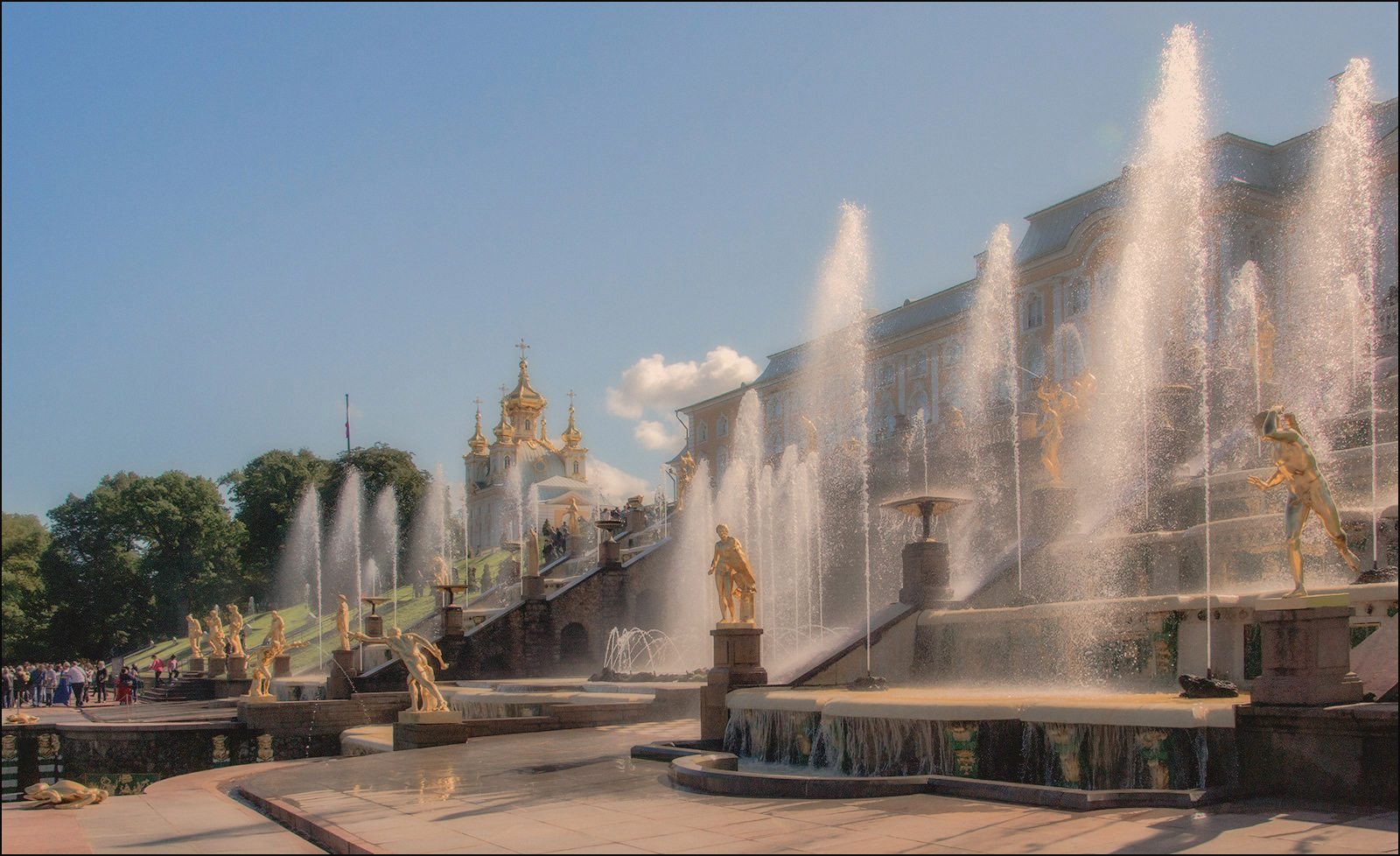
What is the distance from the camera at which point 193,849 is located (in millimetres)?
7523

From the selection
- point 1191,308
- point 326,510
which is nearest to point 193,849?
point 1191,308

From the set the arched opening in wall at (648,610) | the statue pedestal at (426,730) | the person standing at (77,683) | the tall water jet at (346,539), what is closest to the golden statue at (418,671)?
the statue pedestal at (426,730)

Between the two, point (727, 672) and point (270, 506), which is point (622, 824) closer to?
point (727, 672)

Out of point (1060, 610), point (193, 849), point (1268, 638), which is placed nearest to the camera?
point (193, 849)

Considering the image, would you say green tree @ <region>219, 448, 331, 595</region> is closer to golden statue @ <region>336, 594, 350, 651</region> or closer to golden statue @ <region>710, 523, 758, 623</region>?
golden statue @ <region>336, 594, 350, 651</region>

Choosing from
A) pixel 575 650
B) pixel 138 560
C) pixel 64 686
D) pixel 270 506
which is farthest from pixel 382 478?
pixel 575 650

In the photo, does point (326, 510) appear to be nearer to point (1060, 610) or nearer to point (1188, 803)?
point (1060, 610)

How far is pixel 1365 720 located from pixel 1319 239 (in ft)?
130

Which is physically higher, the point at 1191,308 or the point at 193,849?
the point at 1191,308

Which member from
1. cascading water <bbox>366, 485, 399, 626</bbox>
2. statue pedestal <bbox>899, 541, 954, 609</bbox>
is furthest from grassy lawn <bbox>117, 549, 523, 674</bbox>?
statue pedestal <bbox>899, 541, 954, 609</bbox>

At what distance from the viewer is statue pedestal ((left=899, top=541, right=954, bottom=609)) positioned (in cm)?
1664

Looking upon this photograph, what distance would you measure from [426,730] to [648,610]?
1895cm

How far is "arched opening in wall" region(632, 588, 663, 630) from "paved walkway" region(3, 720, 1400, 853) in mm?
21921

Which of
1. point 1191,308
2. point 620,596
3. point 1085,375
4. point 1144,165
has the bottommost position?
point 620,596
